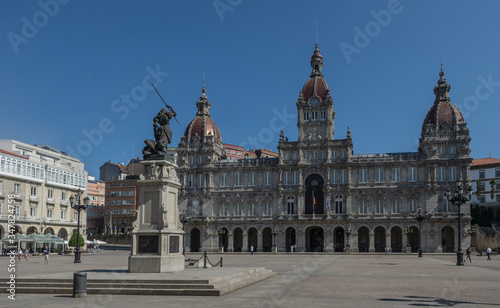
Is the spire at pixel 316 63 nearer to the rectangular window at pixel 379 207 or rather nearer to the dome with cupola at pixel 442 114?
the dome with cupola at pixel 442 114

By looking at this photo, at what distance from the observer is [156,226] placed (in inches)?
961

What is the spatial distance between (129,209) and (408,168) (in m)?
70.0

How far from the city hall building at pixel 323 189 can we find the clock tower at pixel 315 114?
16 centimetres

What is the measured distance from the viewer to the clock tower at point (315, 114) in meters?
87.1

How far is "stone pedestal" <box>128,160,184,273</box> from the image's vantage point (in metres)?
24.1

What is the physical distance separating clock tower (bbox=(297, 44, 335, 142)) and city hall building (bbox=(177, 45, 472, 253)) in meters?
0.16

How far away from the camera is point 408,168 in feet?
273

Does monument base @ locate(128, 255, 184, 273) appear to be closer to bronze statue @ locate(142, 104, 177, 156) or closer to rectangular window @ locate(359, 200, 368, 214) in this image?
bronze statue @ locate(142, 104, 177, 156)

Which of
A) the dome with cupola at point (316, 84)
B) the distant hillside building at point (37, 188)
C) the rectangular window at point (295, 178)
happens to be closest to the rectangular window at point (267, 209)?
the rectangular window at point (295, 178)

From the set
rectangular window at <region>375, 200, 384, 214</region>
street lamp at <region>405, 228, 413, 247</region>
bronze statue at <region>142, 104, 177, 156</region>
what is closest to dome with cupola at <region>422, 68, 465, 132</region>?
rectangular window at <region>375, 200, 384, 214</region>

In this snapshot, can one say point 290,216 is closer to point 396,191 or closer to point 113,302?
point 396,191

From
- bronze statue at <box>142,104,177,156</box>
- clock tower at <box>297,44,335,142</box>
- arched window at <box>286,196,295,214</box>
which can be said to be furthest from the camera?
clock tower at <box>297,44,335,142</box>

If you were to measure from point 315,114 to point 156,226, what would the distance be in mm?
66383

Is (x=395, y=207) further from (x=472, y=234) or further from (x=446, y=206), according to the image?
(x=472, y=234)
